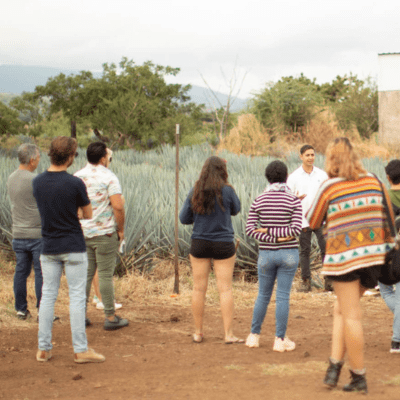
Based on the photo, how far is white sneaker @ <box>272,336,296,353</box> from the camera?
192 inches

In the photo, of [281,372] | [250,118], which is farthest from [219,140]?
[281,372]

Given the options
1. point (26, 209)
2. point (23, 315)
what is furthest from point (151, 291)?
point (26, 209)

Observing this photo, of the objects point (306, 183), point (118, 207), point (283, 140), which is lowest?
point (118, 207)

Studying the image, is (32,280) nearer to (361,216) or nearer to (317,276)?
(317,276)

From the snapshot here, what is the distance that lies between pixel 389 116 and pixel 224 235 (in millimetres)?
24935

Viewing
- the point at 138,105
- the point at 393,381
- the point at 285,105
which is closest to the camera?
the point at 393,381

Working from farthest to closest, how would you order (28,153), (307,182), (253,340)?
(307,182)
(28,153)
(253,340)

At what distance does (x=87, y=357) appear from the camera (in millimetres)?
4602

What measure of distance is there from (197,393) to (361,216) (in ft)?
5.01

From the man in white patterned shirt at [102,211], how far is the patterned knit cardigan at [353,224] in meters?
2.23

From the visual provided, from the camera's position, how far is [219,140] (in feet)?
79.3

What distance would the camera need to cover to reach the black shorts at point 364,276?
360cm

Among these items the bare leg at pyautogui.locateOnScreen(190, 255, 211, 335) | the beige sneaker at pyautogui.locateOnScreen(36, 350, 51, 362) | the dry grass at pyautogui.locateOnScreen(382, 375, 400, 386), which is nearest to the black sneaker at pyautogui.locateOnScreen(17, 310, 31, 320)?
the beige sneaker at pyautogui.locateOnScreen(36, 350, 51, 362)

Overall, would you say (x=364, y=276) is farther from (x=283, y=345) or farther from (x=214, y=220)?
(x=214, y=220)
